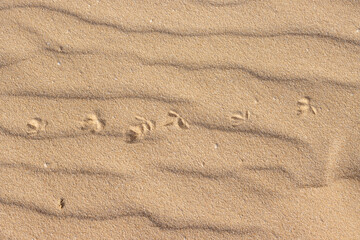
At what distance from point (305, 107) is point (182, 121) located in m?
0.60

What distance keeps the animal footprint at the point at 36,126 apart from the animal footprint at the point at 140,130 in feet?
1.35

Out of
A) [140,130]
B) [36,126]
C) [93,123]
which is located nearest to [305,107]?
[140,130]

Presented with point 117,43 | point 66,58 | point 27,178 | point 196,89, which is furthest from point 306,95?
point 27,178

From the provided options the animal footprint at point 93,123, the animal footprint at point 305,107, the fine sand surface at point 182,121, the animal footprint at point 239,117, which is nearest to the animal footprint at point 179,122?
the fine sand surface at point 182,121

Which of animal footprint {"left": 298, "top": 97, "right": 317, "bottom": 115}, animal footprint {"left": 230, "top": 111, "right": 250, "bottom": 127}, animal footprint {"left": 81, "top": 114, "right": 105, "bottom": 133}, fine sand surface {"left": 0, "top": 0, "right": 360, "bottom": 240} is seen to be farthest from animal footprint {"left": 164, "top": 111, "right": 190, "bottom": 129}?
animal footprint {"left": 298, "top": 97, "right": 317, "bottom": 115}

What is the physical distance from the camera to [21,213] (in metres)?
1.68

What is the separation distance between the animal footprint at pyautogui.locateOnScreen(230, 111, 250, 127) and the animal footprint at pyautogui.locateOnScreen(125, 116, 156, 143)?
0.38 m

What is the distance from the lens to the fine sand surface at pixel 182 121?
165 cm

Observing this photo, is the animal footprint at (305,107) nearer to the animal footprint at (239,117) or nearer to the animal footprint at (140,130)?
the animal footprint at (239,117)

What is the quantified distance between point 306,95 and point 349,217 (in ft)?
1.94

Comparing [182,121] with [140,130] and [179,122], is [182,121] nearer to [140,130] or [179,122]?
[179,122]

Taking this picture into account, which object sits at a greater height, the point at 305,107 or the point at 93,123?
the point at 305,107

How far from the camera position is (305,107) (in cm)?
170

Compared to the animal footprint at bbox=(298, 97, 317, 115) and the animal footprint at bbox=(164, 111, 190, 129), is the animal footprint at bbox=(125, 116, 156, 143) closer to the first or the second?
the animal footprint at bbox=(164, 111, 190, 129)
